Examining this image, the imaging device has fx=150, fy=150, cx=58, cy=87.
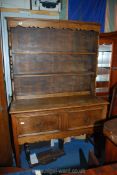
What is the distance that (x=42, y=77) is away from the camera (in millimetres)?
2344

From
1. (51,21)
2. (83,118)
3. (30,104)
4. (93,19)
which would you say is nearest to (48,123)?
(30,104)

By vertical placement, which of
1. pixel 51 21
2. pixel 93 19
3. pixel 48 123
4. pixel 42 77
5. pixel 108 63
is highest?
pixel 93 19

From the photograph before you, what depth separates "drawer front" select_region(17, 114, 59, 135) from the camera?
190 centimetres

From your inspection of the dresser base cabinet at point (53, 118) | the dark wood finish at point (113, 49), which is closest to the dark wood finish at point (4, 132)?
the dresser base cabinet at point (53, 118)

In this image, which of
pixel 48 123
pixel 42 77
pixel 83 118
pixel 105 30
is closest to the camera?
pixel 48 123

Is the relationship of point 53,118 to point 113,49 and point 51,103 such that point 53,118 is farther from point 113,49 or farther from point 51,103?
point 113,49

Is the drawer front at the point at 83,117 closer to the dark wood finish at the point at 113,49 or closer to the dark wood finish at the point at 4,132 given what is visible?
the dark wood finish at the point at 113,49

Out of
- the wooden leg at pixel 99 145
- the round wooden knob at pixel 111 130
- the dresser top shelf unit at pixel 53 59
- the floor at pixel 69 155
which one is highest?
the dresser top shelf unit at pixel 53 59

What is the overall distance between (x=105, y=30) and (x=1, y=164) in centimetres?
262

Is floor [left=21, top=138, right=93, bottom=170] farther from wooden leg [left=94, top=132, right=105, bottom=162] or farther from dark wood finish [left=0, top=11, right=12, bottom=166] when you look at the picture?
dark wood finish [left=0, top=11, right=12, bottom=166]

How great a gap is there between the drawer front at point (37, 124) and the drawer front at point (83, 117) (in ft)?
0.70

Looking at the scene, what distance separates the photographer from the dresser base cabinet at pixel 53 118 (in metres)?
1.89

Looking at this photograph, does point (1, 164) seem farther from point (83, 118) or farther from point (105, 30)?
point (105, 30)

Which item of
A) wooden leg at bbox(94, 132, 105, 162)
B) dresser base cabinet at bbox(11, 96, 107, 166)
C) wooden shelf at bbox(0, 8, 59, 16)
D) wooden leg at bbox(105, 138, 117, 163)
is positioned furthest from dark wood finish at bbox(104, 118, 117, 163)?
wooden shelf at bbox(0, 8, 59, 16)
